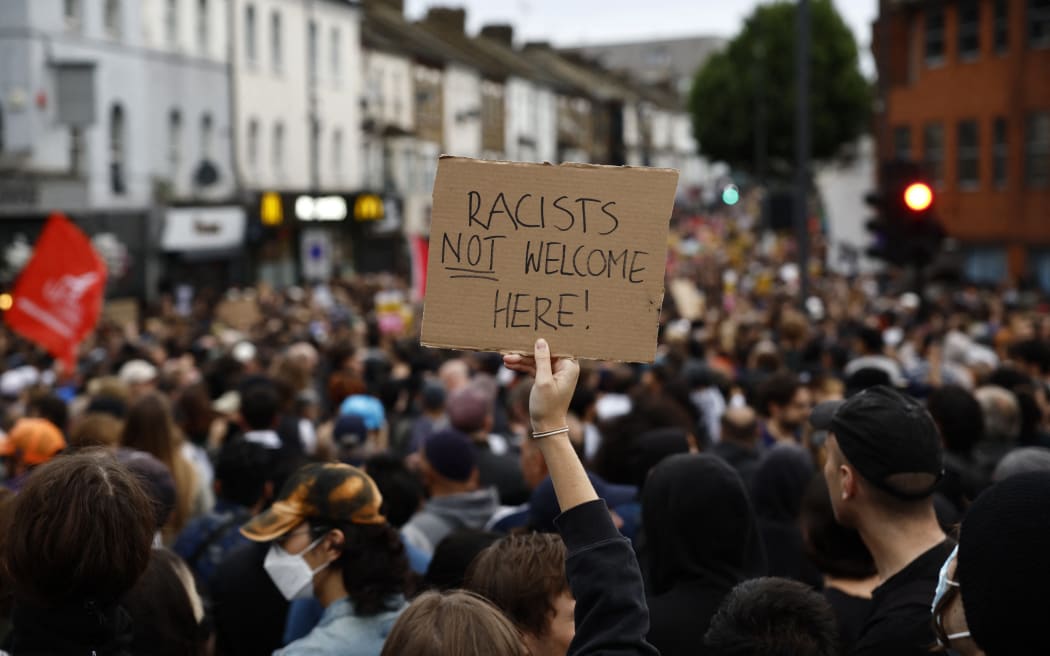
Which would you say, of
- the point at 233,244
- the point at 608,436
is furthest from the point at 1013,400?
the point at 233,244

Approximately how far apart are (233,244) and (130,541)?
36716 millimetres

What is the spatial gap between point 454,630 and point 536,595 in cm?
87

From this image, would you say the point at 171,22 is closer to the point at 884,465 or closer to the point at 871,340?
the point at 871,340

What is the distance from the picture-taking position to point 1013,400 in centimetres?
769

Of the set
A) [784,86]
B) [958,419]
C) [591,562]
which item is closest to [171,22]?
[958,419]

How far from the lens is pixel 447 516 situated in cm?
635

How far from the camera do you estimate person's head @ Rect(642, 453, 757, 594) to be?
4.26 meters

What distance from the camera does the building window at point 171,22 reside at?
122 ft

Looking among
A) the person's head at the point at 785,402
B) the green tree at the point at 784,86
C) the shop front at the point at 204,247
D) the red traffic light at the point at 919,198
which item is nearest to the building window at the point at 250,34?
the shop front at the point at 204,247

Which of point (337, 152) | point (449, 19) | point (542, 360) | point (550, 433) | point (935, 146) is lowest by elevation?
point (550, 433)

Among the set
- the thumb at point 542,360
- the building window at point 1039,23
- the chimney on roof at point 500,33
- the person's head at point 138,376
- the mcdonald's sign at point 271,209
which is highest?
the chimney on roof at point 500,33

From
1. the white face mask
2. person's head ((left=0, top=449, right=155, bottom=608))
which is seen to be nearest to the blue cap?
the white face mask

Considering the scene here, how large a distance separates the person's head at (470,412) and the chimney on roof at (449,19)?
64.2 metres

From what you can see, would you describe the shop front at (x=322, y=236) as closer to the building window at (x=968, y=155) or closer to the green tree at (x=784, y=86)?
the building window at (x=968, y=155)
